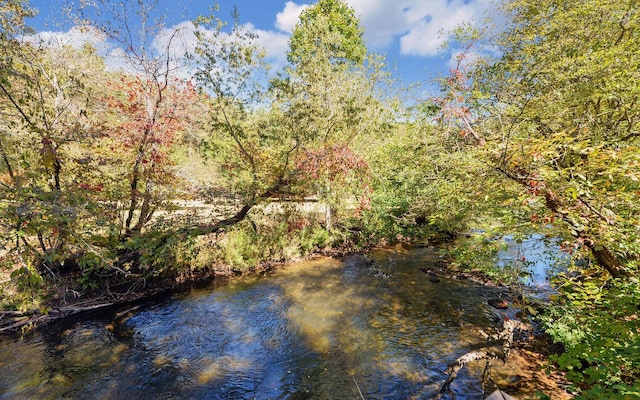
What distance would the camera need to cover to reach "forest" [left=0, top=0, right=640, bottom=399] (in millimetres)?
4016

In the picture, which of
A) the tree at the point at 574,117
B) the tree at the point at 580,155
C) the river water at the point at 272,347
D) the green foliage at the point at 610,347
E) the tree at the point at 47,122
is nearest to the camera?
the green foliage at the point at 610,347

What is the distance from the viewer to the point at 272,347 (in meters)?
6.97

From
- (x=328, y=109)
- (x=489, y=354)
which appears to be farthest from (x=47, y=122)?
(x=489, y=354)

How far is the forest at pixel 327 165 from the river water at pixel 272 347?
1324 mm

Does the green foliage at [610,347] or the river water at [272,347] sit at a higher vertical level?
the green foliage at [610,347]

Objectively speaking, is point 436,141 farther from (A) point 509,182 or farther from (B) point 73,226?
(B) point 73,226

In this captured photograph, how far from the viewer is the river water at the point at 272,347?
18.2 ft

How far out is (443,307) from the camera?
8703mm

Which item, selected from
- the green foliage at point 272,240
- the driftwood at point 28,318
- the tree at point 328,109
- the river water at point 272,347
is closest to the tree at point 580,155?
the river water at point 272,347

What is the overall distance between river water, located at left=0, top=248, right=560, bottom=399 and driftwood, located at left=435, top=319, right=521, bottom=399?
265 mm

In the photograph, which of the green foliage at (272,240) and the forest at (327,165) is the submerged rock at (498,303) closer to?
the forest at (327,165)

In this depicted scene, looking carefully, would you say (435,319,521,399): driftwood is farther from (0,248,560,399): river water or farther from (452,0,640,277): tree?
(452,0,640,277): tree

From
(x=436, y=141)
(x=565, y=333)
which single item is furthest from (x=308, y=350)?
(x=436, y=141)

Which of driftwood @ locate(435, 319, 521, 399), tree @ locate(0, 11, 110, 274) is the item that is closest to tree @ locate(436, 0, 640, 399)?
driftwood @ locate(435, 319, 521, 399)
